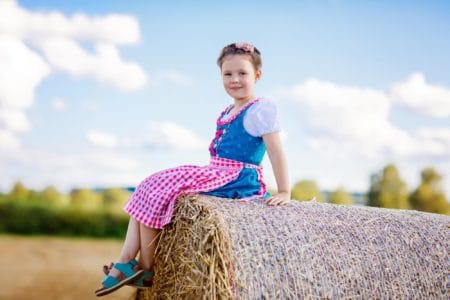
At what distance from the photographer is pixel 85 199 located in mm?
9625

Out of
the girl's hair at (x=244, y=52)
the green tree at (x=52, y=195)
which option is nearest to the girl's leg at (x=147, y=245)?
the girl's hair at (x=244, y=52)

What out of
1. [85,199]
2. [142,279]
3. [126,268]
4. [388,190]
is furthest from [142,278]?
[388,190]

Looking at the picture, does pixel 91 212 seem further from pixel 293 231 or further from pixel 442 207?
pixel 293 231

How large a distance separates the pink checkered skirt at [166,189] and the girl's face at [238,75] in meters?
0.47

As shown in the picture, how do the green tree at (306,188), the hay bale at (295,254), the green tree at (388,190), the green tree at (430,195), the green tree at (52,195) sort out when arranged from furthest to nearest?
the green tree at (430,195), the green tree at (388,190), the green tree at (52,195), the green tree at (306,188), the hay bale at (295,254)

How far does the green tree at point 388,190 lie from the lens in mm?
9695

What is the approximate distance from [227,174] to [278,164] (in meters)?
0.28

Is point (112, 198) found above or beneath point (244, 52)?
beneath

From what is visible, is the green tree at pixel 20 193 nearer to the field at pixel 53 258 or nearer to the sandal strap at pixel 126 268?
the field at pixel 53 258

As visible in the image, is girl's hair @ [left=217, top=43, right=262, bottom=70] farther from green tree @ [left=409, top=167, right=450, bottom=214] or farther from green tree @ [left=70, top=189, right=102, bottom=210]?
green tree @ [left=409, top=167, right=450, bottom=214]

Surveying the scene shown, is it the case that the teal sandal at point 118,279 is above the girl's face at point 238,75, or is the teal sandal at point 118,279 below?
below

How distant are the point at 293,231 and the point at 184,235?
537 mm

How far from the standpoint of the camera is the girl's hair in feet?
10.8

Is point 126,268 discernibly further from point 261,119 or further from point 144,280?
point 261,119
